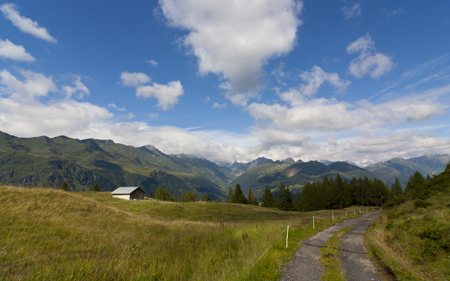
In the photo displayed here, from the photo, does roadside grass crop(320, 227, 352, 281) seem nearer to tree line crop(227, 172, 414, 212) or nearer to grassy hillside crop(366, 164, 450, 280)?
grassy hillside crop(366, 164, 450, 280)

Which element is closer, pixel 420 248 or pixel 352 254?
pixel 420 248

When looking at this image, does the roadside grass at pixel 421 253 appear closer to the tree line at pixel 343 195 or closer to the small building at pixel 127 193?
the small building at pixel 127 193

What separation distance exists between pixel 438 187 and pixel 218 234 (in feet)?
107

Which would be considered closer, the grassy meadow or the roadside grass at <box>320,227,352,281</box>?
the grassy meadow

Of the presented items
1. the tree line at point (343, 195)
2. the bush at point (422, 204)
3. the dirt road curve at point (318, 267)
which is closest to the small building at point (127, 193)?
the tree line at point (343, 195)

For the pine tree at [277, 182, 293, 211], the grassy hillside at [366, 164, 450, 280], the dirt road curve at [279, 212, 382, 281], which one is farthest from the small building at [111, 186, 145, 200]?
the grassy hillside at [366, 164, 450, 280]

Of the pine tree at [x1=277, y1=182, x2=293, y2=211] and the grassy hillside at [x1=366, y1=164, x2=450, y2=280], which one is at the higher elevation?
the grassy hillside at [x1=366, y1=164, x2=450, y2=280]

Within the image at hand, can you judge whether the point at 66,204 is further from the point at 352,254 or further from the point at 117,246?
the point at 352,254

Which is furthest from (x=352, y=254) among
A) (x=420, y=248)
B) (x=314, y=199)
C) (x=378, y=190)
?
(x=378, y=190)

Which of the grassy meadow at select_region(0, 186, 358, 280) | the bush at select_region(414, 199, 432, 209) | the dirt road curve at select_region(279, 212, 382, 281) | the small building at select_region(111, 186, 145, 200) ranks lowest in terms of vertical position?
the small building at select_region(111, 186, 145, 200)

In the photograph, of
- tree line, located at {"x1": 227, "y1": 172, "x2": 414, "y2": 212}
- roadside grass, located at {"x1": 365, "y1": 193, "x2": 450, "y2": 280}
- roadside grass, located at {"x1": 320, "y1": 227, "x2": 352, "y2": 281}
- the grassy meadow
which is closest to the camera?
roadside grass, located at {"x1": 365, "y1": 193, "x2": 450, "y2": 280}

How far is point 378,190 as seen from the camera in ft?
273

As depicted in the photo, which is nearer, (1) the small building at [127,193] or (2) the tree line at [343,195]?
(1) the small building at [127,193]

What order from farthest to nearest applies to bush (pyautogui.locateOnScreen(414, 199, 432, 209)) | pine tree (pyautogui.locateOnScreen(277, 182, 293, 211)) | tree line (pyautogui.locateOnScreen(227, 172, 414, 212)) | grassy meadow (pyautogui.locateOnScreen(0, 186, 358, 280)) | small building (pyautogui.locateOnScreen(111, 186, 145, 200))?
pine tree (pyautogui.locateOnScreen(277, 182, 293, 211)), tree line (pyautogui.locateOnScreen(227, 172, 414, 212)), small building (pyautogui.locateOnScreen(111, 186, 145, 200)), bush (pyautogui.locateOnScreen(414, 199, 432, 209)), grassy meadow (pyautogui.locateOnScreen(0, 186, 358, 280))
